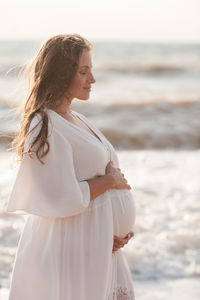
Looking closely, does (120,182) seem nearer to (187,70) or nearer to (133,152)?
(133,152)

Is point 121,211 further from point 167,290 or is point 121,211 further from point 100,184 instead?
point 167,290

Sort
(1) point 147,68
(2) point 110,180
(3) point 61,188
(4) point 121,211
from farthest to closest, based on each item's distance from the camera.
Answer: (1) point 147,68 < (4) point 121,211 < (2) point 110,180 < (3) point 61,188

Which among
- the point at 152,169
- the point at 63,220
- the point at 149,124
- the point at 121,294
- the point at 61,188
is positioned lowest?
the point at 121,294

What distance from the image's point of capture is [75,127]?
2.22 meters

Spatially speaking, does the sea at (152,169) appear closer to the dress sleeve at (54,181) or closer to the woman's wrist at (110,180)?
the dress sleeve at (54,181)

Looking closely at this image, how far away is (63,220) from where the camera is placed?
2.24 m

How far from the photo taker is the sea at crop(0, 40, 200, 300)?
3.98 m

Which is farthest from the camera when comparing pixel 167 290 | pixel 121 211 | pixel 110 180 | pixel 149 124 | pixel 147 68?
pixel 147 68

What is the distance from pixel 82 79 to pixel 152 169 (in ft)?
15.9

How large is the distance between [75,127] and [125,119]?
8.98 m

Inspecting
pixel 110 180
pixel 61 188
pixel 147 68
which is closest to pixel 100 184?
pixel 110 180

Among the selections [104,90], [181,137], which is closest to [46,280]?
[181,137]

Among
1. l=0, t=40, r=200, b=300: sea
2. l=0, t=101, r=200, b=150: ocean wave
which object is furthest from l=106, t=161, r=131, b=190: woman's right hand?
l=0, t=101, r=200, b=150: ocean wave

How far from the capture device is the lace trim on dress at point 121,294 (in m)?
2.44
